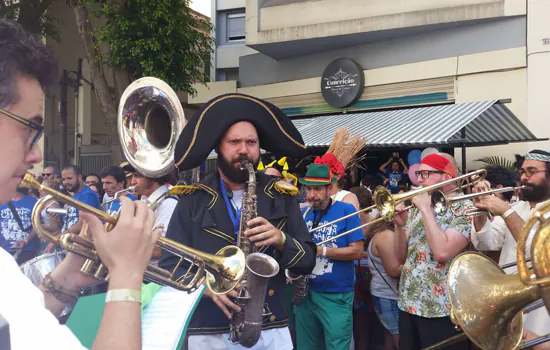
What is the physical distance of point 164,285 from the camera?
7.15 ft

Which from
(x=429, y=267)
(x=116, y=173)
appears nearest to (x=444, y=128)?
(x=116, y=173)

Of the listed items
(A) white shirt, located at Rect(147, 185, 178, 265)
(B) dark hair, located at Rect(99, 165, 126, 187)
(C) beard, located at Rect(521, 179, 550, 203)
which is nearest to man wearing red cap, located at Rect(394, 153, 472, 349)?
(C) beard, located at Rect(521, 179, 550, 203)

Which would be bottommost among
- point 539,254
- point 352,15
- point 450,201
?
point 539,254

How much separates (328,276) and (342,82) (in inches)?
418

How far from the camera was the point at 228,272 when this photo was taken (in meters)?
2.63

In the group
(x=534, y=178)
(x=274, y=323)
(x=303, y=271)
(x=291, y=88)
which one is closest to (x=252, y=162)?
(x=303, y=271)

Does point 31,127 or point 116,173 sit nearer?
point 31,127

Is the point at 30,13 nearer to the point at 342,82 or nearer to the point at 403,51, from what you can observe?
the point at 342,82

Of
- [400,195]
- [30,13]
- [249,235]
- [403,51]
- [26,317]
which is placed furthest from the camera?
[30,13]

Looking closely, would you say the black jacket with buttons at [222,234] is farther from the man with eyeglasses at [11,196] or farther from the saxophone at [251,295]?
the man with eyeglasses at [11,196]

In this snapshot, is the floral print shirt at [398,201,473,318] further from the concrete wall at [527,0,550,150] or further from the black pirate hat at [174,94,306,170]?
the concrete wall at [527,0,550,150]

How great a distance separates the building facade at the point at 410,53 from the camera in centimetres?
1123

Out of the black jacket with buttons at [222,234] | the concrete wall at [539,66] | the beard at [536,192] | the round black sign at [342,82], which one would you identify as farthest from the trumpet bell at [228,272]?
the round black sign at [342,82]

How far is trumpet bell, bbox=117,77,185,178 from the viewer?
3.71 m
